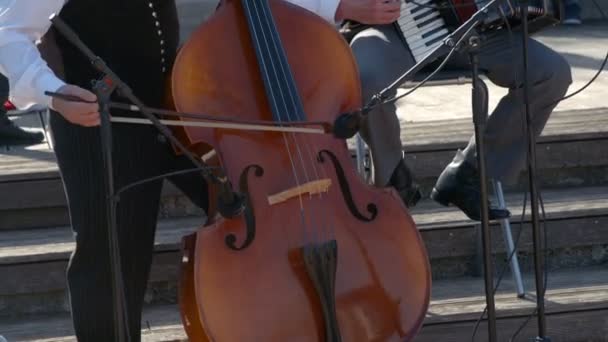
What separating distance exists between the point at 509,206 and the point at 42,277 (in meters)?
1.60

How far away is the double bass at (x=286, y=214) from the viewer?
2.38 m

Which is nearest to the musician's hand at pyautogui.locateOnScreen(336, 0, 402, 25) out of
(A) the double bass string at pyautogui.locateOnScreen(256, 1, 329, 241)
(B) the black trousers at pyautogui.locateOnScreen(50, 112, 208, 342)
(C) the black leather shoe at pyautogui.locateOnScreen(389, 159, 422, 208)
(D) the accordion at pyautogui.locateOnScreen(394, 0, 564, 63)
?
(A) the double bass string at pyautogui.locateOnScreen(256, 1, 329, 241)

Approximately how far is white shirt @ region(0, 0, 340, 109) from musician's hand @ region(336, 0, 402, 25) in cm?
78

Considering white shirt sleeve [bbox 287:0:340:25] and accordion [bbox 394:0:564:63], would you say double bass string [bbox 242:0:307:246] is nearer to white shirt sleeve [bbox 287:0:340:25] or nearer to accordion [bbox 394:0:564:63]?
white shirt sleeve [bbox 287:0:340:25]

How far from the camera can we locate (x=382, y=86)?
3221 millimetres

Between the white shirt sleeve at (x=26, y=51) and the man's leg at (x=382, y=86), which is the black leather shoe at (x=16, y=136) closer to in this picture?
the man's leg at (x=382, y=86)

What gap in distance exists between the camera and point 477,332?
3.31m

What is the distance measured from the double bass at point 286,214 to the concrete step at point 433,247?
3.19 feet

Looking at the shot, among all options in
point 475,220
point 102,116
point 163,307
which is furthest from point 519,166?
point 102,116

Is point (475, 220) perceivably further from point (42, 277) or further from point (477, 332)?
point (42, 277)

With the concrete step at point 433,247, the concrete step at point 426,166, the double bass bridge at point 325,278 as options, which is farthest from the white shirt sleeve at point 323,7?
the concrete step at point 426,166

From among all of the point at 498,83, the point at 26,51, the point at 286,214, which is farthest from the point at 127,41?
the point at 498,83

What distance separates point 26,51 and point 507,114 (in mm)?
1673

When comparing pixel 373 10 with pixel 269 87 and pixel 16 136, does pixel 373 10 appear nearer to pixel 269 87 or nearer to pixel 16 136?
pixel 269 87
